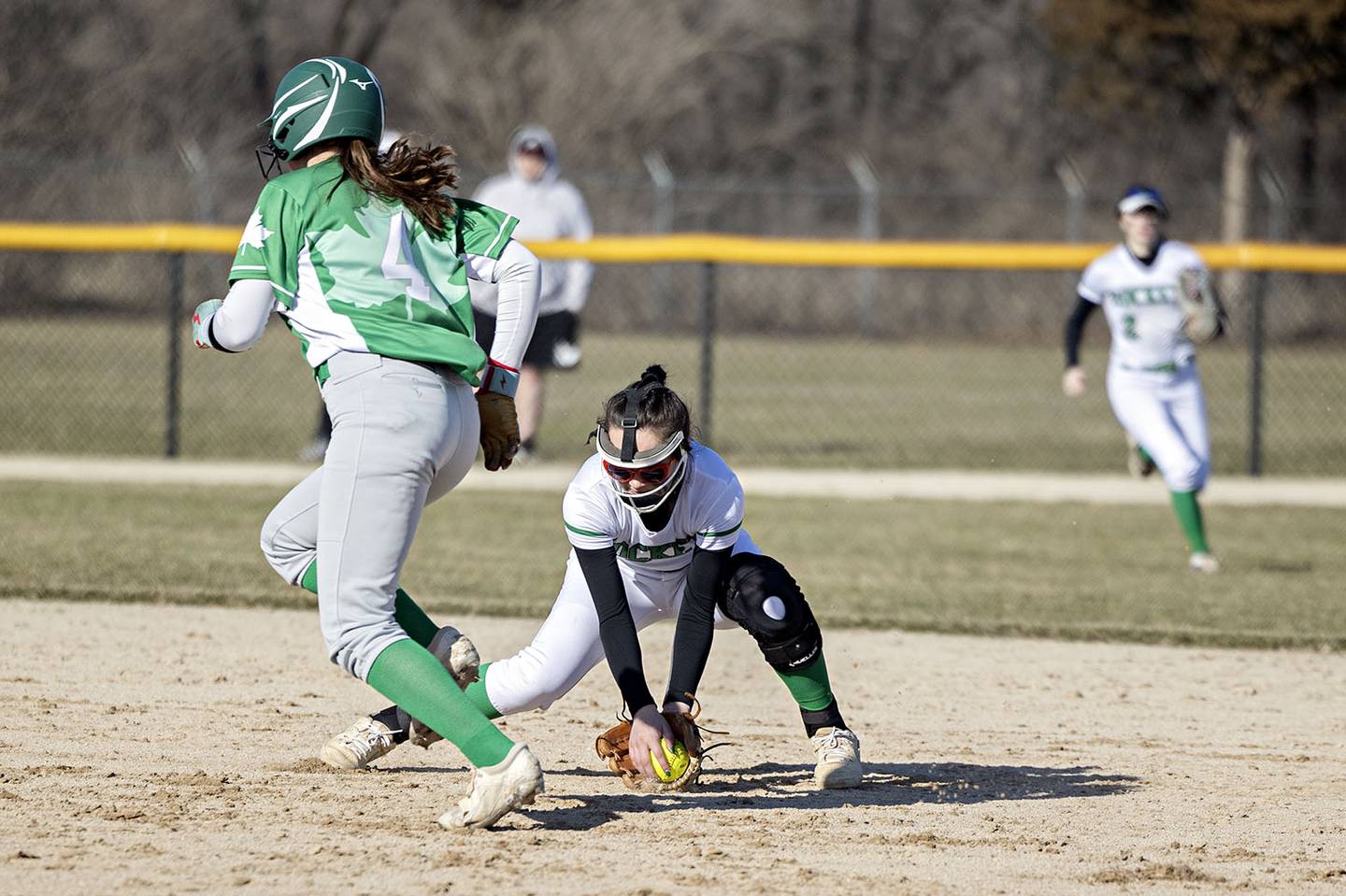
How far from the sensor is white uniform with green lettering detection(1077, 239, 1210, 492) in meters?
8.89

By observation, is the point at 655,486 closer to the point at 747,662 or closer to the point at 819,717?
the point at 819,717

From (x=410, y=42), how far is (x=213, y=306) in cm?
3445

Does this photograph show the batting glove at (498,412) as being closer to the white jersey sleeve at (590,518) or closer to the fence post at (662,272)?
the white jersey sleeve at (590,518)

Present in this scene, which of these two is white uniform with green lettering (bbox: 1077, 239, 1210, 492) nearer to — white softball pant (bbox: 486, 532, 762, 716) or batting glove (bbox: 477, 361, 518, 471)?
white softball pant (bbox: 486, 532, 762, 716)

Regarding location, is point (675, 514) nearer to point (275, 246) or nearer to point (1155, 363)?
point (275, 246)

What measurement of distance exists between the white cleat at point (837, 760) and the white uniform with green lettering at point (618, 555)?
0.43 meters

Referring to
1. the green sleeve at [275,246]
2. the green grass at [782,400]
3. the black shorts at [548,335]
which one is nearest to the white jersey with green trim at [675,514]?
the green sleeve at [275,246]

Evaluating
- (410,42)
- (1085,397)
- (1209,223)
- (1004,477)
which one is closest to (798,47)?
(410,42)

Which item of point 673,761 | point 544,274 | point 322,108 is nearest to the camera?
point 322,108

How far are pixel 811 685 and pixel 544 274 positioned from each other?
7.49m

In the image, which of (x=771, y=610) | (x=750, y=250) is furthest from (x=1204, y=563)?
(x=771, y=610)

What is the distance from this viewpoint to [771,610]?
4465 mm

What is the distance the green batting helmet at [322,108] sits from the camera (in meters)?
A: 4.02

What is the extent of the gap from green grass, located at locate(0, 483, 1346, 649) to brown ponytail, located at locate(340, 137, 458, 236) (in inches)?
144
